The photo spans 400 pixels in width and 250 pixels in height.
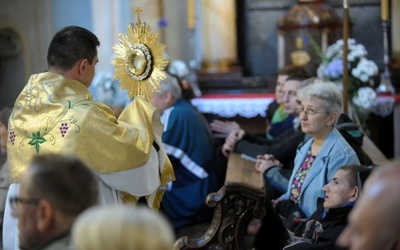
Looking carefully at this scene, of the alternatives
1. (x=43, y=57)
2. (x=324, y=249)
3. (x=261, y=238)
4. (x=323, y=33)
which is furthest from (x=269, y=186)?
(x=43, y=57)

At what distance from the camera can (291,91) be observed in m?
5.99

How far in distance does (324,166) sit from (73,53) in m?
1.51

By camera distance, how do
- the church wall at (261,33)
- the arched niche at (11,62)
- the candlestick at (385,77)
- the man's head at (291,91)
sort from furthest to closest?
the church wall at (261,33), the arched niche at (11,62), the candlestick at (385,77), the man's head at (291,91)

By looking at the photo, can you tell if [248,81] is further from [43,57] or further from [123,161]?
[123,161]

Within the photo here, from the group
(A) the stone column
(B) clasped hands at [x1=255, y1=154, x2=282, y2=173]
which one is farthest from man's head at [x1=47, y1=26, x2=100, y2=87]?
(A) the stone column

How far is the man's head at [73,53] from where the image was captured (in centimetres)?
381

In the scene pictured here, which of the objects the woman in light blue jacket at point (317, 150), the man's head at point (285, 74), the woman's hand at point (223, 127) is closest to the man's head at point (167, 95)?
the woman's hand at point (223, 127)

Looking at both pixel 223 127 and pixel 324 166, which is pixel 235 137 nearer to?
pixel 223 127

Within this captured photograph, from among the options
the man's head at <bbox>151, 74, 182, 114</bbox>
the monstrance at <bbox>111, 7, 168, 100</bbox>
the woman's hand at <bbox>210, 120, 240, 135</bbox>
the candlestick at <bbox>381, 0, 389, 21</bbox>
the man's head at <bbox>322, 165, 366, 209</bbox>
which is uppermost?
the candlestick at <bbox>381, 0, 389, 21</bbox>

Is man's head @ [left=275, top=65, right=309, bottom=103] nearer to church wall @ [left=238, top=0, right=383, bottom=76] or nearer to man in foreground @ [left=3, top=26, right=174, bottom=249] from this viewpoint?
man in foreground @ [left=3, top=26, right=174, bottom=249]

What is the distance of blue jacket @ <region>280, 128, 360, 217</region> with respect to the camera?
4449 mm

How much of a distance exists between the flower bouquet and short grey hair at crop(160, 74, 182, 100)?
61.9 inches

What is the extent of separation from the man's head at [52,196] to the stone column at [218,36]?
25.7 ft

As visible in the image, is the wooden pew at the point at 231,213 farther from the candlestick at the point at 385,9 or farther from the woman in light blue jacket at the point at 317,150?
the candlestick at the point at 385,9
